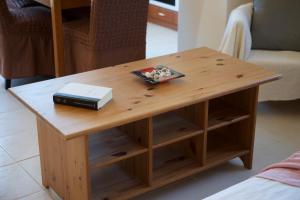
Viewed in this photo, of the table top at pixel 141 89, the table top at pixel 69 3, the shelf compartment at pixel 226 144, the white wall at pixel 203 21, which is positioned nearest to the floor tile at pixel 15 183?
the table top at pixel 141 89

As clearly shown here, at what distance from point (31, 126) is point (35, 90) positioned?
0.84 meters

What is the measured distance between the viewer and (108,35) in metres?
3.08

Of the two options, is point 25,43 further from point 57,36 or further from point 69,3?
point 69,3

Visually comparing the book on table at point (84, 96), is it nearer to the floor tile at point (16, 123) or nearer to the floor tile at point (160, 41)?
the floor tile at point (16, 123)

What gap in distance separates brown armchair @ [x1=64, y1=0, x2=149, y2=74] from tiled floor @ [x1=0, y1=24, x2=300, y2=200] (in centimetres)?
52

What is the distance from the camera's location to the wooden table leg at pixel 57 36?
322 centimetres

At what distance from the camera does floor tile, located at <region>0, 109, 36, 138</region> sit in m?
2.91

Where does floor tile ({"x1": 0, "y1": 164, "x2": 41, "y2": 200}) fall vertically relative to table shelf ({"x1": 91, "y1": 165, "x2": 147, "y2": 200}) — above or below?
below

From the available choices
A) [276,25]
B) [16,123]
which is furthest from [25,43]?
[276,25]

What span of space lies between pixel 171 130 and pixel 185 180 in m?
0.30

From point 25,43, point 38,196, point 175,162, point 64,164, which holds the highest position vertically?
point 25,43

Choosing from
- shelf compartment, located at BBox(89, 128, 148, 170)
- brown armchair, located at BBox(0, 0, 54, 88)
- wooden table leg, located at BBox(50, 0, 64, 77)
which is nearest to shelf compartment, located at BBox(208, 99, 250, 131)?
shelf compartment, located at BBox(89, 128, 148, 170)

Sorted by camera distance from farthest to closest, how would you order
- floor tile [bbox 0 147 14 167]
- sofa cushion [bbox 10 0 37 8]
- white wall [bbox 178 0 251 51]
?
sofa cushion [bbox 10 0 37 8] < white wall [bbox 178 0 251 51] < floor tile [bbox 0 147 14 167]

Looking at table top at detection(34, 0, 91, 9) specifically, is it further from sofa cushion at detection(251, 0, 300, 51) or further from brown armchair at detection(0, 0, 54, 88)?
sofa cushion at detection(251, 0, 300, 51)
